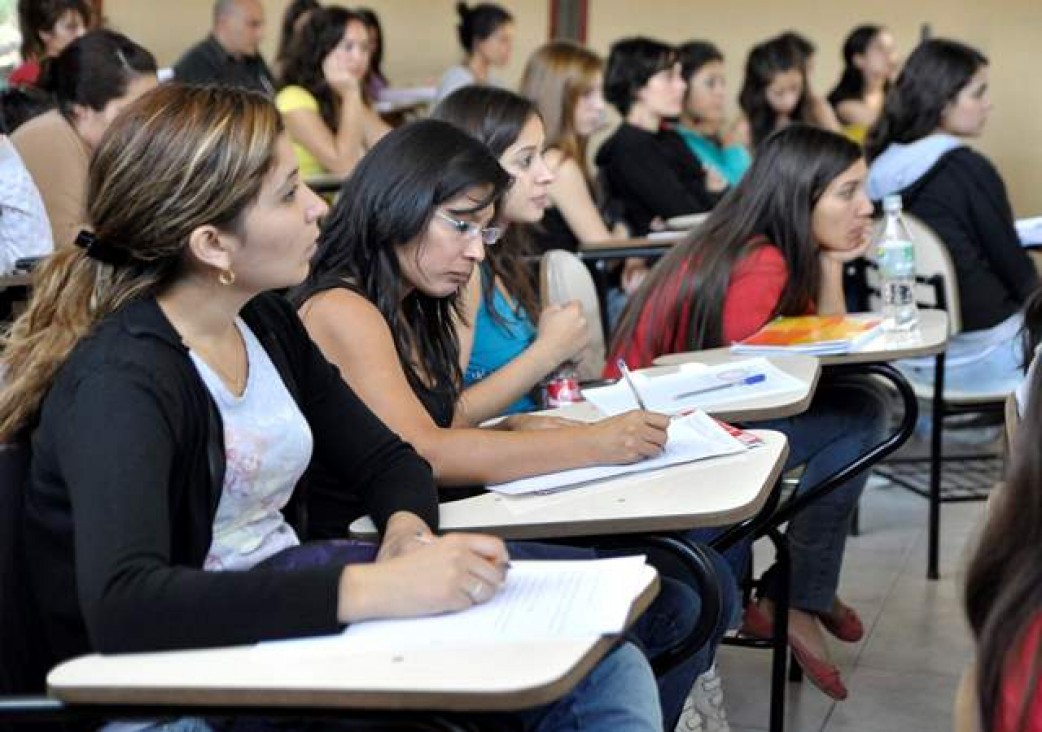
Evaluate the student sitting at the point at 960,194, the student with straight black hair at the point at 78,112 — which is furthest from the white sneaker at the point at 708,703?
the student with straight black hair at the point at 78,112

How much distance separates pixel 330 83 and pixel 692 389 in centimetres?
391

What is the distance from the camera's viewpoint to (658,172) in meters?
5.51

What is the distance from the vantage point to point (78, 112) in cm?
412

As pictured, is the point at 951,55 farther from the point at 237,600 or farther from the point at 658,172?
the point at 237,600

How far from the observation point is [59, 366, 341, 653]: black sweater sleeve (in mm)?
1461

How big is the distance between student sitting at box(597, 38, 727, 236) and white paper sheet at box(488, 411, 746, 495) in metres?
3.14

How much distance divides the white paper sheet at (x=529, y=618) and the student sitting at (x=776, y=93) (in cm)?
544

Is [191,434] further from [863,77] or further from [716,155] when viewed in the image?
[863,77]

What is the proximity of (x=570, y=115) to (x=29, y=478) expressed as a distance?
→ 12.2 feet

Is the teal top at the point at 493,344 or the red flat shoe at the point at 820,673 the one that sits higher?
the teal top at the point at 493,344

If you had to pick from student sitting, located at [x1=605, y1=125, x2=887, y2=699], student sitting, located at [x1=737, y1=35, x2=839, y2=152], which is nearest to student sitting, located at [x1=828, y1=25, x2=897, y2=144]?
student sitting, located at [x1=737, y1=35, x2=839, y2=152]

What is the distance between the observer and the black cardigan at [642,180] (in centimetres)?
546

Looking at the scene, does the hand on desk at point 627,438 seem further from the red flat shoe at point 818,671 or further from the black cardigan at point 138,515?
the red flat shoe at point 818,671

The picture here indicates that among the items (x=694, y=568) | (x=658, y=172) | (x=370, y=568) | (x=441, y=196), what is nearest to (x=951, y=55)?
(x=658, y=172)
